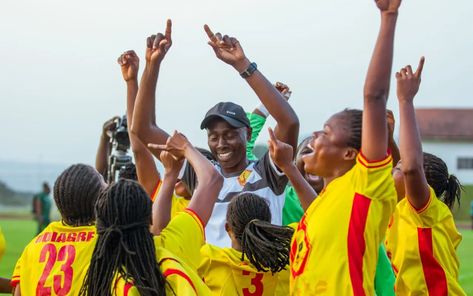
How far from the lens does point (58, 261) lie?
13.3 feet

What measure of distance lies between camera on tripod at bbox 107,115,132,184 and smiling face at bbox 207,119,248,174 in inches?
53.9

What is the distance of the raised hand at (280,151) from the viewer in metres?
4.48

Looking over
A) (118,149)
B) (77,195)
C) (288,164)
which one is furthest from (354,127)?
(118,149)

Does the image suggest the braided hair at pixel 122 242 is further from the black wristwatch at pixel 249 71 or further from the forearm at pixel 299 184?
the black wristwatch at pixel 249 71

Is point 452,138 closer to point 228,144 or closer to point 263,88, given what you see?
point 228,144

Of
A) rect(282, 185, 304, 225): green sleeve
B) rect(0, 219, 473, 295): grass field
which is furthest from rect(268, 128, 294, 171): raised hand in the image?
rect(0, 219, 473, 295): grass field

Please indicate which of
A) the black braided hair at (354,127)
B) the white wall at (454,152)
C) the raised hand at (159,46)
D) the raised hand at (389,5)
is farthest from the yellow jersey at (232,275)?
the white wall at (454,152)

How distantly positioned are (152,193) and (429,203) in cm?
168

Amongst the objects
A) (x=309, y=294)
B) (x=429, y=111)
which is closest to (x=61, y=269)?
(x=309, y=294)

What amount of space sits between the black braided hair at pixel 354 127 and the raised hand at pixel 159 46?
1.41 metres

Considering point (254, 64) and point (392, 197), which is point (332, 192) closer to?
point (392, 197)

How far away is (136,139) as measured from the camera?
5.16m

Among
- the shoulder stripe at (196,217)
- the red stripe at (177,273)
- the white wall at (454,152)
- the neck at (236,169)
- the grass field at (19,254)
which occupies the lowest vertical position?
the grass field at (19,254)

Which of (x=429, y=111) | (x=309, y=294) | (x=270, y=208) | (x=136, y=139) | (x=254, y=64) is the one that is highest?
(x=429, y=111)
